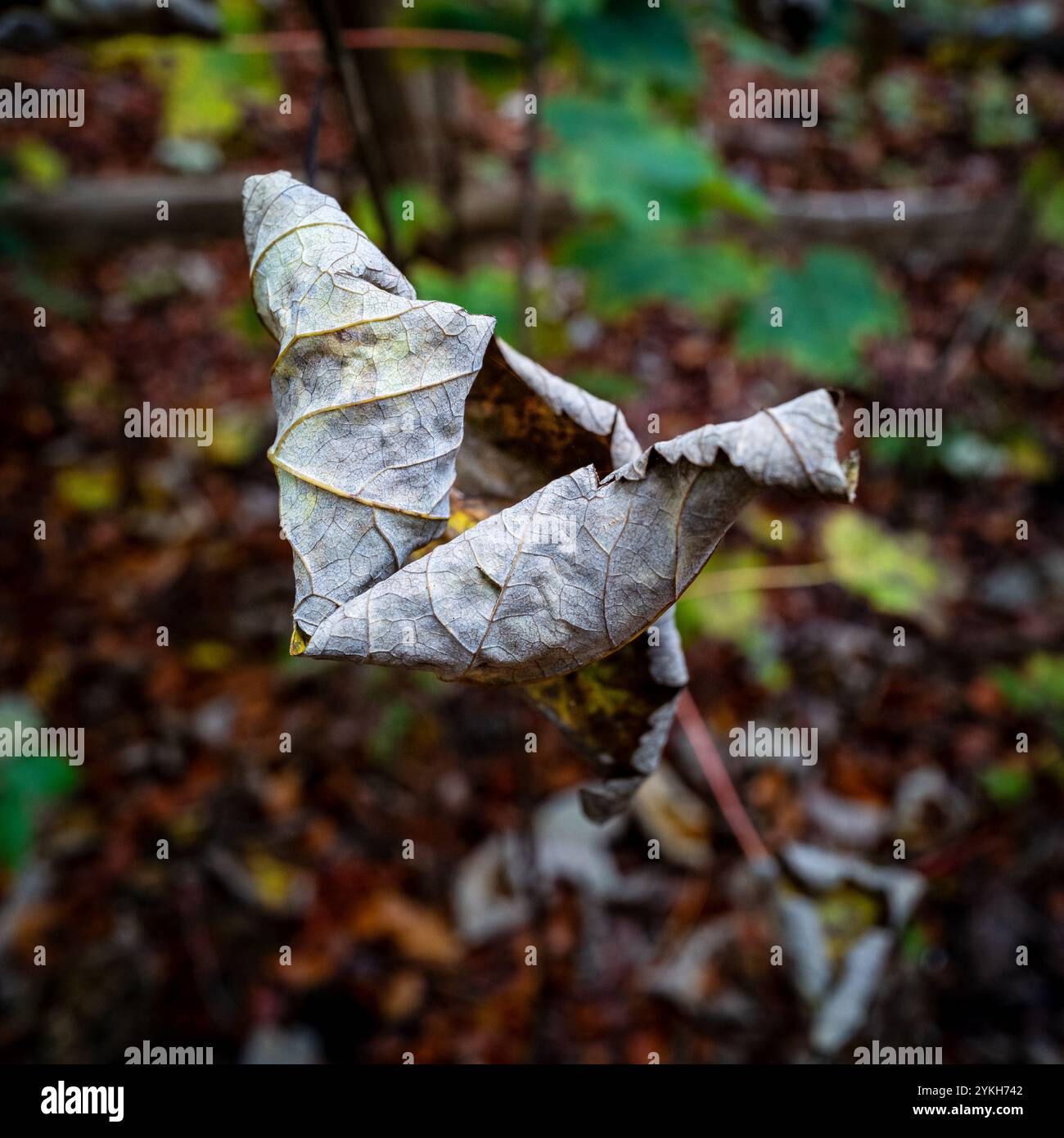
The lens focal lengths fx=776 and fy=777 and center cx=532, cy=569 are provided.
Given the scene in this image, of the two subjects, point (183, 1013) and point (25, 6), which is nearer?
point (25, 6)

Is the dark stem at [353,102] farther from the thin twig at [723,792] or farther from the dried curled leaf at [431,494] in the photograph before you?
the thin twig at [723,792]

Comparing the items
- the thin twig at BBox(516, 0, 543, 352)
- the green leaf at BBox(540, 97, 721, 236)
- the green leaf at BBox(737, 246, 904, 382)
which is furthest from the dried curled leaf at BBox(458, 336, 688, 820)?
the green leaf at BBox(737, 246, 904, 382)

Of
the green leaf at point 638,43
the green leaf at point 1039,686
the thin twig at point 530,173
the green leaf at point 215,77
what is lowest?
the green leaf at point 1039,686

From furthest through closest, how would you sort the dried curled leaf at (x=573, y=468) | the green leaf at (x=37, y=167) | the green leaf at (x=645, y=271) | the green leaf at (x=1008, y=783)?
the green leaf at (x=37, y=167), the green leaf at (x=1008, y=783), the green leaf at (x=645, y=271), the dried curled leaf at (x=573, y=468)

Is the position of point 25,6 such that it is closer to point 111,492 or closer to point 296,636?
point 296,636

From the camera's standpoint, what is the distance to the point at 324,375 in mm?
559

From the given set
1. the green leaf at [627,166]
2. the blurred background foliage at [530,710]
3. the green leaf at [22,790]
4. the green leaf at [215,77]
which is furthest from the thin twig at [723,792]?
the green leaf at [215,77]

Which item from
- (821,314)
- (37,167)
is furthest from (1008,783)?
(37,167)

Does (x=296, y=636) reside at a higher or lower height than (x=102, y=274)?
lower

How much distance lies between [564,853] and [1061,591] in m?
1.94

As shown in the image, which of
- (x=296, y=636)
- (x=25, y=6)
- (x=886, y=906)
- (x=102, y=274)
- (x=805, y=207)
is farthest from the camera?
(x=102, y=274)

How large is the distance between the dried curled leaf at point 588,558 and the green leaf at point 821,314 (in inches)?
73.1

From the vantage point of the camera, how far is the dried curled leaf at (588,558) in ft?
1.65
